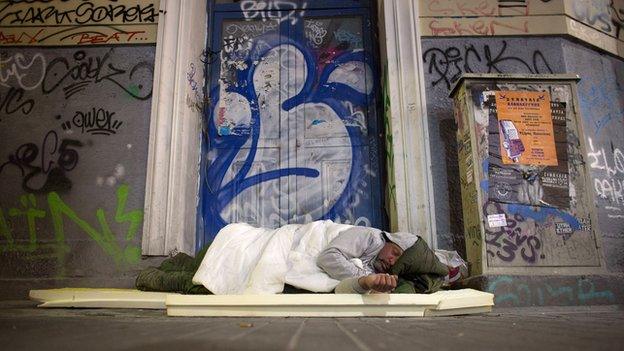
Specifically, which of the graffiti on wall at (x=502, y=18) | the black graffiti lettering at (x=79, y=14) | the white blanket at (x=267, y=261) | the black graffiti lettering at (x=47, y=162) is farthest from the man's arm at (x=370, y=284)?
the black graffiti lettering at (x=79, y=14)

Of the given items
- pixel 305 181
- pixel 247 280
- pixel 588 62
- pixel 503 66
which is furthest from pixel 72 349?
pixel 588 62

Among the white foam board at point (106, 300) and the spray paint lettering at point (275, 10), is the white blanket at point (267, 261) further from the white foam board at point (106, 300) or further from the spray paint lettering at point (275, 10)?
the spray paint lettering at point (275, 10)

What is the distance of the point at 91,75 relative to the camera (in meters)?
4.20

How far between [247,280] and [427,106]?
7.33 ft

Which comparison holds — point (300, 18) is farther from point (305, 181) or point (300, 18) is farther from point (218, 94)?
point (305, 181)

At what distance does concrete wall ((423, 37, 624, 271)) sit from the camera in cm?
385

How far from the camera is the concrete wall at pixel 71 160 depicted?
3.78m

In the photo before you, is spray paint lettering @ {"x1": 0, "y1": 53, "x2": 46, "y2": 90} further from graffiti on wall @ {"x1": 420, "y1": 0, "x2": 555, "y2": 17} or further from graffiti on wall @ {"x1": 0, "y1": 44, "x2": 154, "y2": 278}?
graffiti on wall @ {"x1": 420, "y1": 0, "x2": 555, "y2": 17}

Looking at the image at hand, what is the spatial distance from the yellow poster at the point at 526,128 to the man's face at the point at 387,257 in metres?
1.12

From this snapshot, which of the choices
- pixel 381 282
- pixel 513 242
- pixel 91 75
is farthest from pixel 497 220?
pixel 91 75

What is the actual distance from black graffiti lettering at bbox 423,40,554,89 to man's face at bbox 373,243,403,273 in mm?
1821

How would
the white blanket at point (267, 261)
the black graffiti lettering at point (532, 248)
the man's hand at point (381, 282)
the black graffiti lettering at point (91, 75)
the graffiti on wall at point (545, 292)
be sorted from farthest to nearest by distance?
the black graffiti lettering at point (91, 75)
the black graffiti lettering at point (532, 248)
the graffiti on wall at point (545, 292)
the white blanket at point (267, 261)
the man's hand at point (381, 282)

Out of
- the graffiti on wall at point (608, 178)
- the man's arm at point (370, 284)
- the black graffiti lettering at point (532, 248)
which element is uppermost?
the graffiti on wall at point (608, 178)

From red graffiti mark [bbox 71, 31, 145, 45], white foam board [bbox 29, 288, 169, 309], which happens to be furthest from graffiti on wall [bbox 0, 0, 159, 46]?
white foam board [bbox 29, 288, 169, 309]
